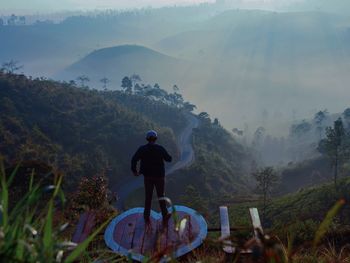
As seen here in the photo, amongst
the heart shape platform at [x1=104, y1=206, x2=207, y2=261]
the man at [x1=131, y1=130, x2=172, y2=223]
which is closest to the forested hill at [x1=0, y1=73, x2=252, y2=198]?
the heart shape platform at [x1=104, y1=206, x2=207, y2=261]

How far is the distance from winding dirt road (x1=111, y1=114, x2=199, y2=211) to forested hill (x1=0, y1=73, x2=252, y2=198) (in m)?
1.57

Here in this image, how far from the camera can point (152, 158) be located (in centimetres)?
761

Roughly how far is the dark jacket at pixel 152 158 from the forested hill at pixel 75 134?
114 ft

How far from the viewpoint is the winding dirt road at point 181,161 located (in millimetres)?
48875

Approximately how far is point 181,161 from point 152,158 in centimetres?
5640

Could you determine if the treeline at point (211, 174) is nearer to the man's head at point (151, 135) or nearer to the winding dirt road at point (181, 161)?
the winding dirt road at point (181, 161)

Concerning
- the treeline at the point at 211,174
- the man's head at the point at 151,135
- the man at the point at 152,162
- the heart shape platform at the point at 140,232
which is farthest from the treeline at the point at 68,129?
the man's head at the point at 151,135

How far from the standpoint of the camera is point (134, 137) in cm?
6091

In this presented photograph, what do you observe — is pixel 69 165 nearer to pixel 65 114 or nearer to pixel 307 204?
pixel 65 114

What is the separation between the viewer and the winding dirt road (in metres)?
48.9

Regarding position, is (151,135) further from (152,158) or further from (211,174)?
(211,174)

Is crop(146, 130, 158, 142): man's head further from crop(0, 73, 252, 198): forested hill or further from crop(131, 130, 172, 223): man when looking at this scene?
crop(0, 73, 252, 198): forested hill

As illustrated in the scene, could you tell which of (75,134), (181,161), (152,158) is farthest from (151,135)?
(181,161)

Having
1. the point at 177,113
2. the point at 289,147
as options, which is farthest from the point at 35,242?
the point at 289,147
